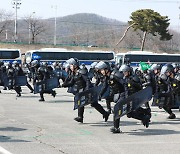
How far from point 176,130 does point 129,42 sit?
93112mm

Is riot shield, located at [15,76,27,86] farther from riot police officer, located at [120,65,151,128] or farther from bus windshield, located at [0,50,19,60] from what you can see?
bus windshield, located at [0,50,19,60]

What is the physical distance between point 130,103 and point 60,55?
122ft

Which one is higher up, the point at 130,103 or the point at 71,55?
the point at 130,103

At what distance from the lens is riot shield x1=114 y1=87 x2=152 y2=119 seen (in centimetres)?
978

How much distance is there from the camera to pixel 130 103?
1001cm

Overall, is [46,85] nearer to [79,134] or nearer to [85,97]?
[85,97]

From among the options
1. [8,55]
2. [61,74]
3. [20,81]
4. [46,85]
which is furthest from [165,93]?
[8,55]

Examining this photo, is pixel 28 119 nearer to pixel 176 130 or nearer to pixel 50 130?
pixel 50 130

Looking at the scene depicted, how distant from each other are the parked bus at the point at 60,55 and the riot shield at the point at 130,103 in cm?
3401

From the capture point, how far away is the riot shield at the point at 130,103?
978cm

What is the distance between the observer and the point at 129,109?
10031mm

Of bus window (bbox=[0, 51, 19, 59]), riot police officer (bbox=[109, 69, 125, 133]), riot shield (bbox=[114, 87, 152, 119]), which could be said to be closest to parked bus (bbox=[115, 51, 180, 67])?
bus window (bbox=[0, 51, 19, 59])

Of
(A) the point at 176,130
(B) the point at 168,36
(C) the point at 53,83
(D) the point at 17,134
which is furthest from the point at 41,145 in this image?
(B) the point at 168,36

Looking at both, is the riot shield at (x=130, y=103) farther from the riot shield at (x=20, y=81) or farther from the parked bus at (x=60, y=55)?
the parked bus at (x=60, y=55)
